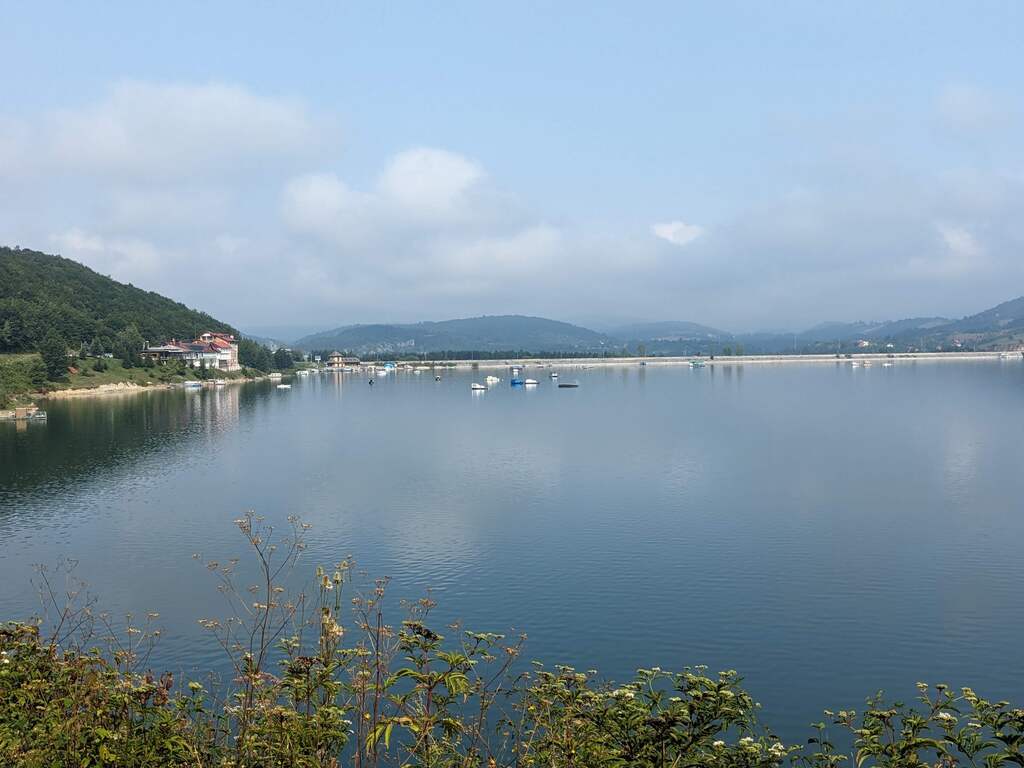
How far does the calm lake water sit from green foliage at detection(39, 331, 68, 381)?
3889 centimetres

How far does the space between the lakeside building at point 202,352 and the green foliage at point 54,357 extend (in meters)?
25.6

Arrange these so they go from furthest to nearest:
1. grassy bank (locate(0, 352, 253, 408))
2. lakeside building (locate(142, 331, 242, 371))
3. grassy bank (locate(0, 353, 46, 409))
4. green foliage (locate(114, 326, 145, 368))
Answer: lakeside building (locate(142, 331, 242, 371)), green foliage (locate(114, 326, 145, 368)), grassy bank (locate(0, 352, 253, 408)), grassy bank (locate(0, 353, 46, 409))

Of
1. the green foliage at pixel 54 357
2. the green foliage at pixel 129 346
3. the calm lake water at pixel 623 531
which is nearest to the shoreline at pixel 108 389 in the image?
the green foliage at pixel 54 357

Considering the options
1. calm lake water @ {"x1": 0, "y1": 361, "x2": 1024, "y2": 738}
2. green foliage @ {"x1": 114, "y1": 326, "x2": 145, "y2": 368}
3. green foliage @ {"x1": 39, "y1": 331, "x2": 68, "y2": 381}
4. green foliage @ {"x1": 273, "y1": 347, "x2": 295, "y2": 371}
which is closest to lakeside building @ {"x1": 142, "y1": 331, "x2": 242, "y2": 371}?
green foliage @ {"x1": 114, "y1": 326, "x2": 145, "y2": 368}

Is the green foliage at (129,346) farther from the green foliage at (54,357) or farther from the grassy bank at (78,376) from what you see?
the green foliage at (54,357)

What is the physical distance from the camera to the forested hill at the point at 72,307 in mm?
105625

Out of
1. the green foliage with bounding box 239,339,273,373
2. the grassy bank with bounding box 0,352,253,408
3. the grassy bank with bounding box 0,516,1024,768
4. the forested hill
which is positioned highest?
the forested hill

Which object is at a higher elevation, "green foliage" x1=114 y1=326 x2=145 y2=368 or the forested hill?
the forested hill

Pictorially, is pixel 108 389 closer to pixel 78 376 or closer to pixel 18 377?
pixel 78 376

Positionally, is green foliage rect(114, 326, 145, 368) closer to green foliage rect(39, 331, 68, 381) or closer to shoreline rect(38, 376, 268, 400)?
shoreline rect(38, 376, 268, 400)

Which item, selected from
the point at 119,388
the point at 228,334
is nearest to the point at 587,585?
the point at 119,388

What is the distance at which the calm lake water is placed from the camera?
58.9 feet

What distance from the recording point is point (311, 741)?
595 cm

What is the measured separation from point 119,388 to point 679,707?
363 ft
